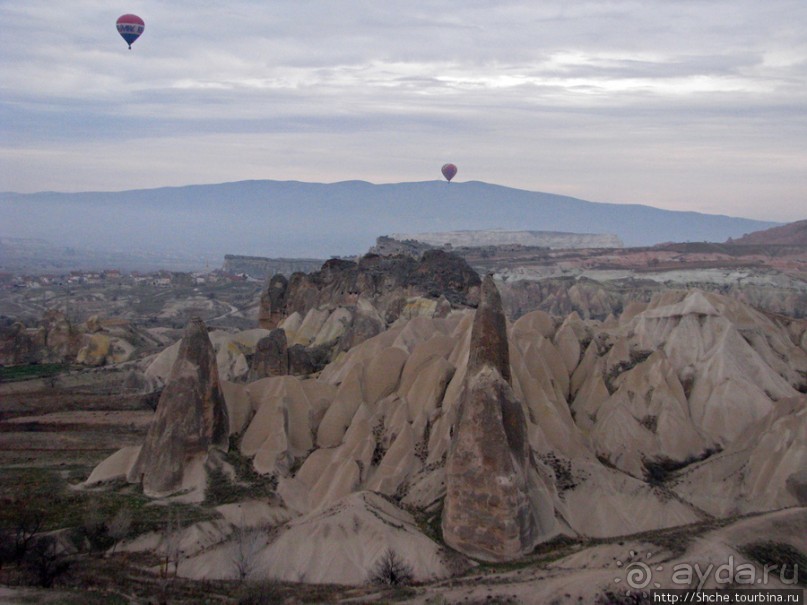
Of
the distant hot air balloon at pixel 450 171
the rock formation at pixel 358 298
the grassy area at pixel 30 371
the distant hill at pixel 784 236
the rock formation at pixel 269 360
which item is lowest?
the grassy area at pixel 30 371

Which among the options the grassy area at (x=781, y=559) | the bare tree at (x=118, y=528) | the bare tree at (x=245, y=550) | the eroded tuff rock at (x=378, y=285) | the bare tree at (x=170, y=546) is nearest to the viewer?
the grassy area at (x=781, y=559)

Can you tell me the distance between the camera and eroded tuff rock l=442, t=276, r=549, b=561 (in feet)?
68.7

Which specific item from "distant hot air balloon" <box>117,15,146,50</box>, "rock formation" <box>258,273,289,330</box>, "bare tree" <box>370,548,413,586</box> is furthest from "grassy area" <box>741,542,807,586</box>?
"distant hot air balloon" <box>117,15,146,50</box>

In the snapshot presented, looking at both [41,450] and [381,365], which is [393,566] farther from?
[41,450]

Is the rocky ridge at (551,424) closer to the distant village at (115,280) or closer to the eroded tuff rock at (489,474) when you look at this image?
the eroded tuff rock at (489,474)

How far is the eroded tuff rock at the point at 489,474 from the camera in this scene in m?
20.9

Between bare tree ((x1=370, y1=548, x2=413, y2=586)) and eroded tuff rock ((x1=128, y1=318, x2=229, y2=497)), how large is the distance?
29.3 ft

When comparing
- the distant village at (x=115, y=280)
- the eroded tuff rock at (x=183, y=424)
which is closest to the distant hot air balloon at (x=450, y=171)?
the distant village at (x=115, y=280)

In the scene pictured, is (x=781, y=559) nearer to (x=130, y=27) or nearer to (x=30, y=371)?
(x=30, y=371)

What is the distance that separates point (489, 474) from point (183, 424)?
11.4 meters

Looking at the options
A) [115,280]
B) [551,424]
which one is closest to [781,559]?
[551,424]

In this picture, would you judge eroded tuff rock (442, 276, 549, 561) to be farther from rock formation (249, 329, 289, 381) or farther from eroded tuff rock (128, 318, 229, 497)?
rock formation (249, 329, 289, 381)

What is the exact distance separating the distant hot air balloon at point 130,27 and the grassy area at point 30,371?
30.3 m

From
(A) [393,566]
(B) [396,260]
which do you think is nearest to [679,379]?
(A) [393,566]
